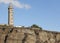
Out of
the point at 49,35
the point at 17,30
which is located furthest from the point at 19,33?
the point at 49,35

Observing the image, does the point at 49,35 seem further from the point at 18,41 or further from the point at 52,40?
the point at 18,41

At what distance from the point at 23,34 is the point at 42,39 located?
7.10m

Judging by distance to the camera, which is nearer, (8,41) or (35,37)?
(8,41)

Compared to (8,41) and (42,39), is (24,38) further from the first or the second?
(42,39)

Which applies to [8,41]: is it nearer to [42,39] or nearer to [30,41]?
[30,41]

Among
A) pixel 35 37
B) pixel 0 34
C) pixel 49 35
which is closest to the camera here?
pixel 0 34

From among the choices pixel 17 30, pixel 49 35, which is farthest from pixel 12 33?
pixel 49 35

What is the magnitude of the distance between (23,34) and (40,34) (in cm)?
647

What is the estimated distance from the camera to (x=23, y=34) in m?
56.5

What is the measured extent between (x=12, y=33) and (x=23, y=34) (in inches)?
81.8

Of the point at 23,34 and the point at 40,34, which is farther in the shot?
the point at 40,34

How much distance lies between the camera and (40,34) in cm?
6216

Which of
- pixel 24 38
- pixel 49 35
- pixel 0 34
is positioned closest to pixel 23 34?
pixel 24 38

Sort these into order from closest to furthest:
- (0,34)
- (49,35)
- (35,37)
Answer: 1. (0,34)
2. (35,37)
3. (49,35)
